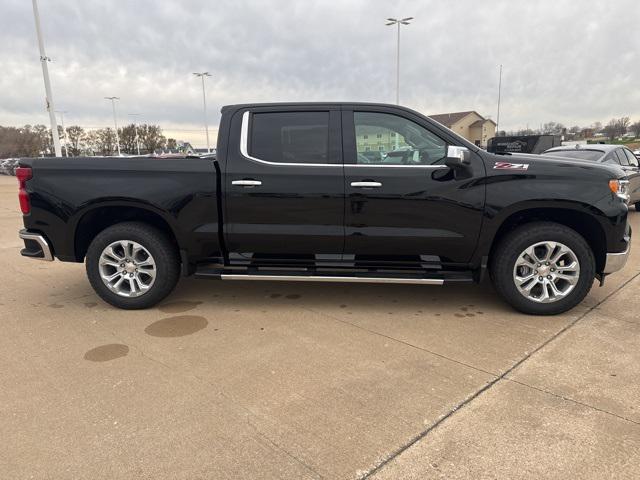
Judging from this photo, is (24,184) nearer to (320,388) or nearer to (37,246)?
(37,246)

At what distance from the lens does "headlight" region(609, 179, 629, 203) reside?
389 centimetres

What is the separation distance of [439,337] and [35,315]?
12.0 ft

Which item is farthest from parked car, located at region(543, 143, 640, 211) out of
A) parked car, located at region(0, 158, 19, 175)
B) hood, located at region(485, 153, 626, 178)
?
parked car, located at region(0, 158, 19, 175)

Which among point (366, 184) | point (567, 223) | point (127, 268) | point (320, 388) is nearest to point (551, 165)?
point (567, 223)

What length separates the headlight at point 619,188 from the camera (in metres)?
3.89

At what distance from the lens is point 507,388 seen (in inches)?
115

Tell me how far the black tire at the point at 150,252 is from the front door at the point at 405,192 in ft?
5.51

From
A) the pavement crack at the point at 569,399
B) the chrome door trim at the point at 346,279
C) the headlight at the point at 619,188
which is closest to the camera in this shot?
the pavement crack at the point at 569,399

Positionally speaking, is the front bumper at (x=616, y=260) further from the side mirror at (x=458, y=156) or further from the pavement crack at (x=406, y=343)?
the pavement crack at (x=406, y=343)

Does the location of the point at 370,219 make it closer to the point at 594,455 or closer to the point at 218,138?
the point at 218,138

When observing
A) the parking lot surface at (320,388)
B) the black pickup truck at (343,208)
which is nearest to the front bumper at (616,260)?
the black pickup truck at (343,208)

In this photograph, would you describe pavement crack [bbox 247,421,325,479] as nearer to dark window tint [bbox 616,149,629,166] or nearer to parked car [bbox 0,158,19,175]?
dark window tint [bbox 616,149,629,166]

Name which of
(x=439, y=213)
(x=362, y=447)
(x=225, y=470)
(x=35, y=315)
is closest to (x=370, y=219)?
(x=439, y=213)

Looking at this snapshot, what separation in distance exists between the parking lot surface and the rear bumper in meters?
0.54
